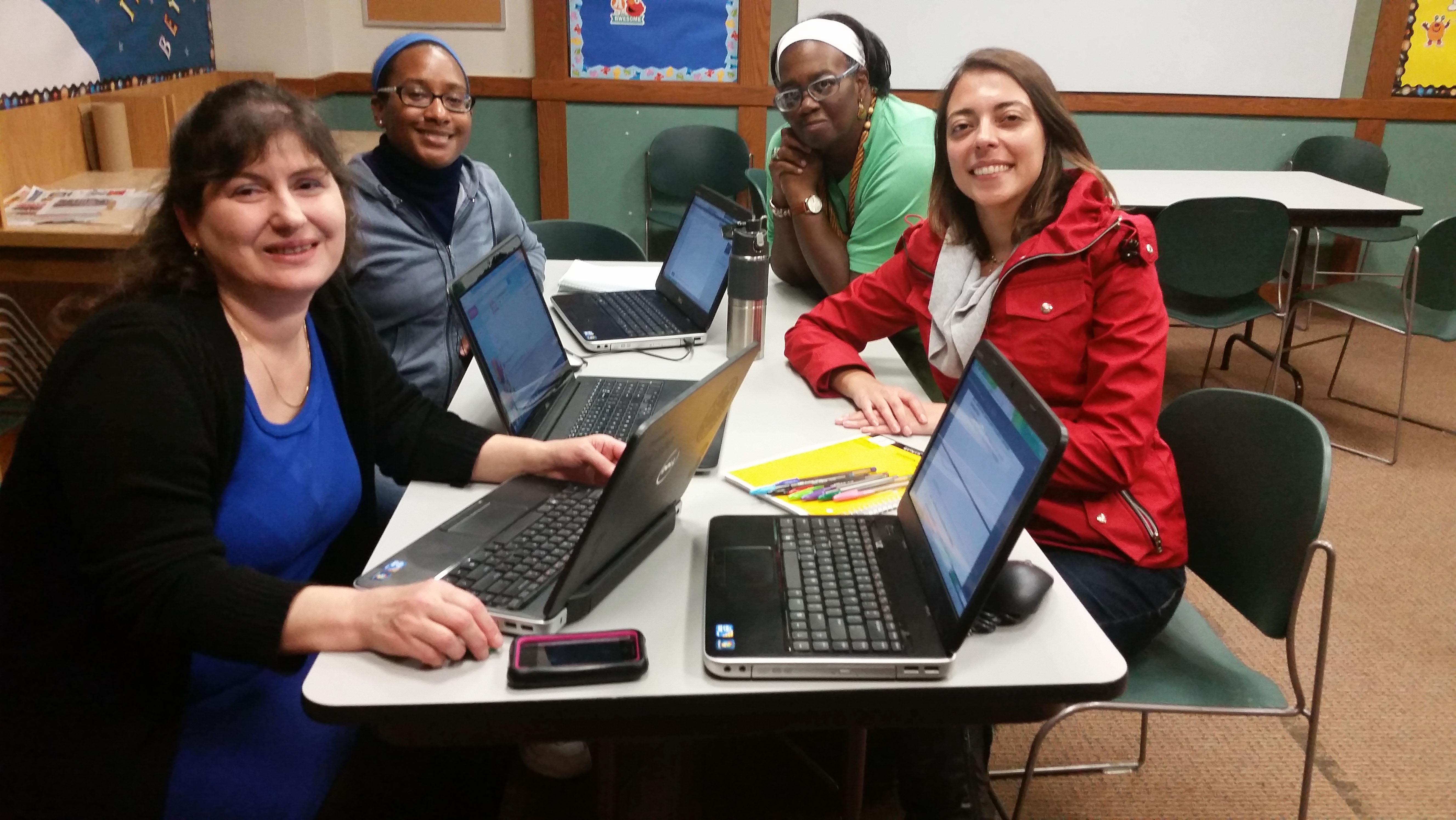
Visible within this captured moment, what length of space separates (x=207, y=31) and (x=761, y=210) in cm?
228

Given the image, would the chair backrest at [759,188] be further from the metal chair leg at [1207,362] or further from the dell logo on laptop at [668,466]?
the dell logo on laptop at [668,466]

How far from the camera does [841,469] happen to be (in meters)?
1.48

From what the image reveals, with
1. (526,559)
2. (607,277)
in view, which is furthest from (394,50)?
(526,559)

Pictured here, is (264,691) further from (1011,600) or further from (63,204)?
(63,204)

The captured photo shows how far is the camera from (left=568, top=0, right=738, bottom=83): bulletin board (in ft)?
14.9

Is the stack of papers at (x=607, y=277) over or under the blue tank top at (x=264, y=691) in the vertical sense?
over

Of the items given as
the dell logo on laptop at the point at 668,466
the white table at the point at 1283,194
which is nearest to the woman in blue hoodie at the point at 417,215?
the dell logo on laptop at the point at 668,466

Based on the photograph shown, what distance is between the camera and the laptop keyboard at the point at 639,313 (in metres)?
2.14

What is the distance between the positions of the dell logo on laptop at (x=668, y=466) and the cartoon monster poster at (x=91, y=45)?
93.6 inches

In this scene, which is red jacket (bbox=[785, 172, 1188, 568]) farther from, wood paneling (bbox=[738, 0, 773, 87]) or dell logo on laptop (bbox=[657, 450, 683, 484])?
wood paneling (bbox=[738, 0, 773, 87])

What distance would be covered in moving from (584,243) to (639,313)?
2.74 ft

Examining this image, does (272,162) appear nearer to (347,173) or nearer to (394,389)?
(347,173)

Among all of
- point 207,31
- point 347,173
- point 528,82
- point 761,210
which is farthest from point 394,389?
point 528,82

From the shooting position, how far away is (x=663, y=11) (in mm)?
4539
